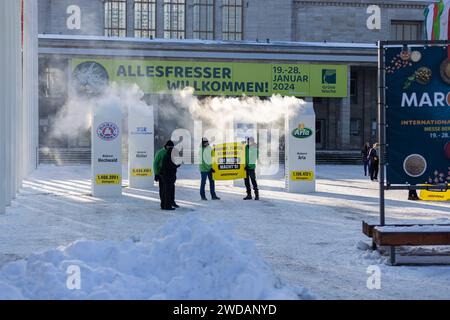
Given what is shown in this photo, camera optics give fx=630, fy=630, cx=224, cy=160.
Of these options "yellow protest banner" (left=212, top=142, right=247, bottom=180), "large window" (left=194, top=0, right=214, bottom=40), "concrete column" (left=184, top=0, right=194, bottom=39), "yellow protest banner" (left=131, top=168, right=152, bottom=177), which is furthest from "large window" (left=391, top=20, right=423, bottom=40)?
"yellow protest banner" (left=131, top=168, right=152, bottom=177)

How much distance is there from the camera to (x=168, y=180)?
16.3 metres

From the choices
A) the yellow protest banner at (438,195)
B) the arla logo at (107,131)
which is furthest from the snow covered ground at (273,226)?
the arla logo at (107,131)

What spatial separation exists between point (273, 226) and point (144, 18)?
130ft

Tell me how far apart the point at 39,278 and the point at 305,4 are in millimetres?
48600

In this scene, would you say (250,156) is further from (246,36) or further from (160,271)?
(246,36)

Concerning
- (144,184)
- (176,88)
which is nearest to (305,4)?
(176,88)

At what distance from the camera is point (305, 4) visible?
52.2 metres

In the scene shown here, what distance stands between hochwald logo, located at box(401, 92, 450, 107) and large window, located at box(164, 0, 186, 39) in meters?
41.8

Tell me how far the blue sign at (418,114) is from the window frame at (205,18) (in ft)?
137

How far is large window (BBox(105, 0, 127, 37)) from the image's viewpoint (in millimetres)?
49344

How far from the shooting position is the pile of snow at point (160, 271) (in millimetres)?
6004

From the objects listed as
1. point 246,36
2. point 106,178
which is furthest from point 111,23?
point 106,178

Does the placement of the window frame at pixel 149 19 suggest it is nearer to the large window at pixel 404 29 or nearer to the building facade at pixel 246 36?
the building facade at pixel 246 36

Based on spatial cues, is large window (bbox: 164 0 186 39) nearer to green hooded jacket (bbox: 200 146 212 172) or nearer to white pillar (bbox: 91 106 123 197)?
white pillar (bbox: 91 106 123 197)
